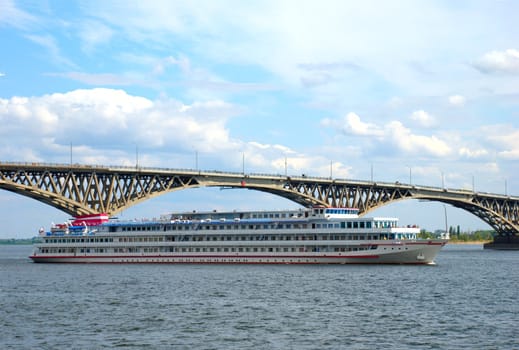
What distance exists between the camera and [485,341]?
45750 millimetres

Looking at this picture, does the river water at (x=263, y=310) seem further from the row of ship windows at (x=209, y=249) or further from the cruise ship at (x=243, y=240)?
the row of ship windows at (x=209, y=249)

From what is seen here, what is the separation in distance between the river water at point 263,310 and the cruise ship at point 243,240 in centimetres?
827

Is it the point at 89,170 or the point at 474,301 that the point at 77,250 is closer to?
the point at 89,170

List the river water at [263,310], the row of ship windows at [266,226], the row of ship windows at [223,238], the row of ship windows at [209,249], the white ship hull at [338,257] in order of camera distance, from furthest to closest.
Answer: the row of ship windows at [209,249] < the row of ship windows at [223,238] < the row of ship windows at [266,226] < the white ship hull at [338,257] < the river water at [263,310]

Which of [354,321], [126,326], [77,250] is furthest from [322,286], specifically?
[77,250]

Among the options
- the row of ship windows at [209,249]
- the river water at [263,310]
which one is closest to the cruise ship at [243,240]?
the row of ship windows at [209,249]

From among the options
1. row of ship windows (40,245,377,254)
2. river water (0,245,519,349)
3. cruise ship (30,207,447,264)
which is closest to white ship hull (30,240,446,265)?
cruise ship (30,207,447,264)

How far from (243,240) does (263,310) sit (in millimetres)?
48863

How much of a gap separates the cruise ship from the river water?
827 centimetres

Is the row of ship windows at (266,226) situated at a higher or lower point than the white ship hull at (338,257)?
higher

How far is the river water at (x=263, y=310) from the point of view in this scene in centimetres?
4628

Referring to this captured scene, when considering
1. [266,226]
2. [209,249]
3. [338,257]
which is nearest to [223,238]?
[209,249]

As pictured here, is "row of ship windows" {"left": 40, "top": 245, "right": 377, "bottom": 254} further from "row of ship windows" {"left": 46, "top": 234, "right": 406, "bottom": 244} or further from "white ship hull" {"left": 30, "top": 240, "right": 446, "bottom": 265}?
"row of ship windows" {"left": 46, "top": 234, "right": 406, "bottom": 244}

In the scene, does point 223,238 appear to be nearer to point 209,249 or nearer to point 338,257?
point 209,249
